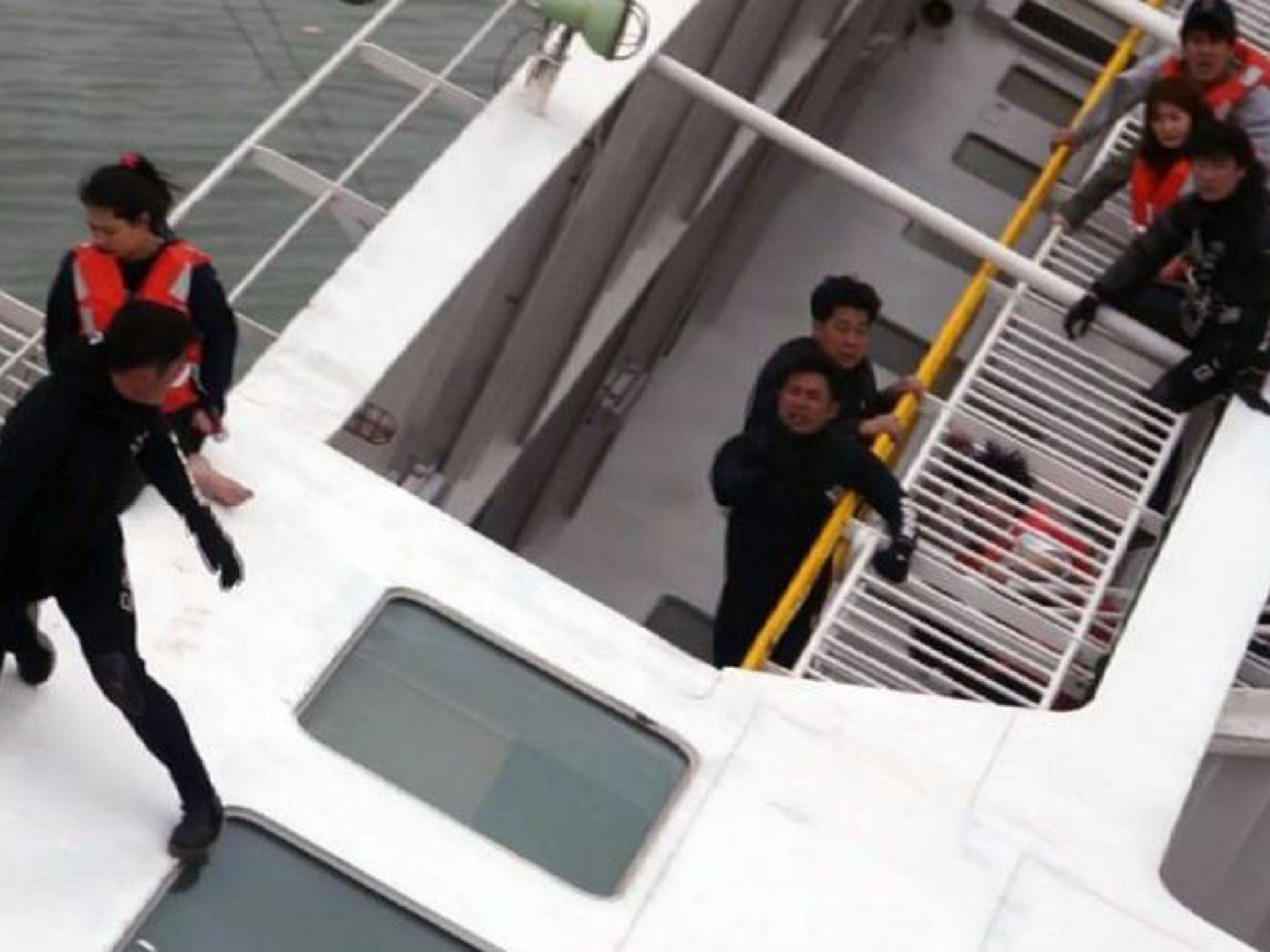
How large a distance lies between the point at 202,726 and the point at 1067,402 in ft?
12.8

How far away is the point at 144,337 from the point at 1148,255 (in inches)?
174

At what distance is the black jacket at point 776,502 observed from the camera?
8375 millimetres

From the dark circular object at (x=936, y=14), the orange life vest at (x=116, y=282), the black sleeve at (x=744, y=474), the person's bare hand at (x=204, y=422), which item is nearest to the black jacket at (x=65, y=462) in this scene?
the orange life vest at (x=116, y=282)

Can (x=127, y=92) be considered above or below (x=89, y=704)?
above

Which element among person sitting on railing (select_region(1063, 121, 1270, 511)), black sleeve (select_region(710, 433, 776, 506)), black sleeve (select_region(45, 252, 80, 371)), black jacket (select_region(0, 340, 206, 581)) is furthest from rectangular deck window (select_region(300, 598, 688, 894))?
person sitting on railing (select_region(1063, 121, 1270, 511))

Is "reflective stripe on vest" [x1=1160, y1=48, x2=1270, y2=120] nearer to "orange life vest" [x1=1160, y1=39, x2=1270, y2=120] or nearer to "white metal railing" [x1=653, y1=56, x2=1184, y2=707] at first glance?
"orange life vest" [x1=1160, y1=39, x2=1270, y2=120]

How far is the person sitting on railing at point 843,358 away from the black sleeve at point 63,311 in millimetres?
2074

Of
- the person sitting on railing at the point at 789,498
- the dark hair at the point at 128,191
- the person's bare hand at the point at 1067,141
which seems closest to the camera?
the dark hair at the point at 128,191

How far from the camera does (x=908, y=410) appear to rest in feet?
29.8

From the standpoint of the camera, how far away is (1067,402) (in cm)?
998

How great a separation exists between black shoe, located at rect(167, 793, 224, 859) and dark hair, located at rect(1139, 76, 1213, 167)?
14.9 ft

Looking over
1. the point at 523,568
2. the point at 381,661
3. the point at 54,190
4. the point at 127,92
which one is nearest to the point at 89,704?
the point at 381,661

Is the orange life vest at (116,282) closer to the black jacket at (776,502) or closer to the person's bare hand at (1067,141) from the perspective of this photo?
the black jacket at (776,502)

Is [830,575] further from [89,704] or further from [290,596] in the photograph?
[89,704]
